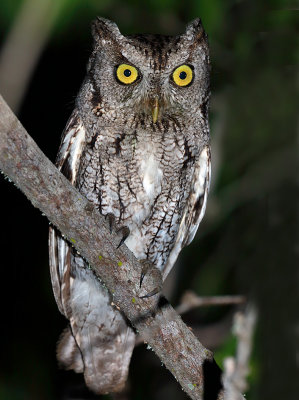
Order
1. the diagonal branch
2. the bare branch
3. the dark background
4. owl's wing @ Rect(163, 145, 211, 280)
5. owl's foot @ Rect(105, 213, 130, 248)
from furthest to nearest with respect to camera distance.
Answer: 1. the dark background
2. owl's wing @ Rect(163, 145, 211, 280)
3. owl's foot @ Rect(105, 213, 130, 248)
4. the diagonal branch
5. the bare branch

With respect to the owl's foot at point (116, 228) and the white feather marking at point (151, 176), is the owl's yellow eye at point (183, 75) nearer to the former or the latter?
the white feather marking at point (151, 176)

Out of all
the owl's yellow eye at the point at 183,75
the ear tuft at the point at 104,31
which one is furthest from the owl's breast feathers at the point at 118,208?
the ear tuft at the point at 104,31

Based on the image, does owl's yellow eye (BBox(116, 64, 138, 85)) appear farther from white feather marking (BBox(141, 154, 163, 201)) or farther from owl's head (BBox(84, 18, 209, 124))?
white feather marking (BBox(141, 154, 163, 201))

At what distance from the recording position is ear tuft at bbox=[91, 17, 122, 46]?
2367mm

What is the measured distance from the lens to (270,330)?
2.53 m

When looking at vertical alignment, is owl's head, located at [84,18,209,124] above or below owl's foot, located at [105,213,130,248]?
above

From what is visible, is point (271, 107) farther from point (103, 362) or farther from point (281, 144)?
point (103, 362)

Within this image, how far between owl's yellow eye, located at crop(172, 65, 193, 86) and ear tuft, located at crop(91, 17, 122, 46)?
28 cm

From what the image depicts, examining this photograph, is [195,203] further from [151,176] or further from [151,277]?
[151,277]

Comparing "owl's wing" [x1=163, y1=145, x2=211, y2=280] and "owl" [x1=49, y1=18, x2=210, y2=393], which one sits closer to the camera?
"owl" [x1=49, y1=18, x2=210, y2=393]

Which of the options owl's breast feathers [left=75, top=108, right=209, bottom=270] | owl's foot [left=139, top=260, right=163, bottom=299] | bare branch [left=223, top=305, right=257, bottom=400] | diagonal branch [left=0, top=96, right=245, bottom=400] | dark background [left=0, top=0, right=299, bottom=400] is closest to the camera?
bare branch [left=223, top=305, right=257, bottom=400]

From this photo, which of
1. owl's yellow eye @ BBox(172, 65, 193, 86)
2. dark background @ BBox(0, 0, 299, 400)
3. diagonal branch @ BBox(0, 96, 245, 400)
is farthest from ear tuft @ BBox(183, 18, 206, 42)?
diagonal branch @ BBox(0, 96, 245, 400)

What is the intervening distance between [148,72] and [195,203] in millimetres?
747

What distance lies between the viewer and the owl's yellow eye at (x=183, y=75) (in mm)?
2385
